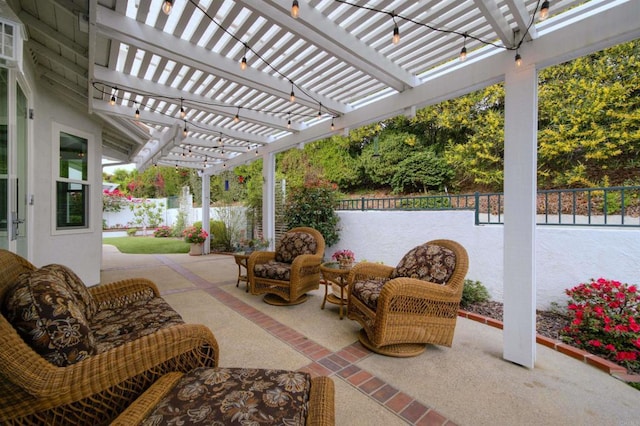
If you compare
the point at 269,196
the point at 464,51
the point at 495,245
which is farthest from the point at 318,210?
the point at 464,51

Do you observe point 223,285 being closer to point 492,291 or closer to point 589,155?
point 492,291

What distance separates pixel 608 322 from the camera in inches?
98.2

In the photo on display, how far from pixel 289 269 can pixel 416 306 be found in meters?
1.83

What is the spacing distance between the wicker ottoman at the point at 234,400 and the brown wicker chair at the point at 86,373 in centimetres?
12

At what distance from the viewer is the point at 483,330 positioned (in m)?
3.03

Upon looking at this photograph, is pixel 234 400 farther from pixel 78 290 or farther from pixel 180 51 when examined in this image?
pixel 180 51

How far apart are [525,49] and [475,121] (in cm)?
440

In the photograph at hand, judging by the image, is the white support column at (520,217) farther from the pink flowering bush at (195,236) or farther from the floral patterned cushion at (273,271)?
the pink flowering bush at (195,236)

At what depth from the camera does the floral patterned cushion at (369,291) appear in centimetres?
259

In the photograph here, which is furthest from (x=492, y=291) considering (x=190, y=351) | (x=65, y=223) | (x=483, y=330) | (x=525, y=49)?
(x=65, y=223)

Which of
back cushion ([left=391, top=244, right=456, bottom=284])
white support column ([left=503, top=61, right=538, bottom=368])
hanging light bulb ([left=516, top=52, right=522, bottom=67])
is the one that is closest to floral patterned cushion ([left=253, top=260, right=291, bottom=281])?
back cushion ([left=391, top=244, right=456, bottom=284])

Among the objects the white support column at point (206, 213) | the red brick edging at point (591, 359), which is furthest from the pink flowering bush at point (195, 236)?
the red brick edging at point (591, 359)

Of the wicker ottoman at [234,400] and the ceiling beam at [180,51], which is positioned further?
the ceiling beam at [180,51]

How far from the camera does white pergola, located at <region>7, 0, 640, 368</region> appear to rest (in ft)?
7.48
